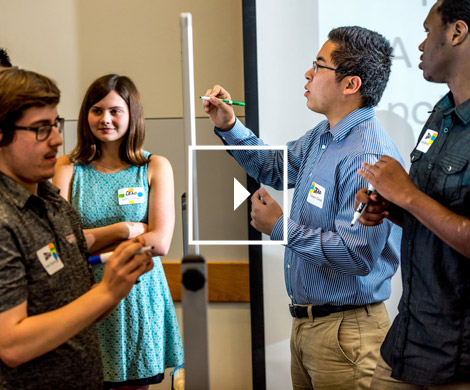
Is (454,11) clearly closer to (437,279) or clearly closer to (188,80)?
(437,279)

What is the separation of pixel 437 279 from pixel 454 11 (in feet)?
2.18

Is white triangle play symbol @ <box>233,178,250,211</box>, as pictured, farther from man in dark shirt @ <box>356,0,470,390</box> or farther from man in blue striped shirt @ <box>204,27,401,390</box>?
man in dark shirt @ <box>356,0,470,390</box>

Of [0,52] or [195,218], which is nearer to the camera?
[195,218]

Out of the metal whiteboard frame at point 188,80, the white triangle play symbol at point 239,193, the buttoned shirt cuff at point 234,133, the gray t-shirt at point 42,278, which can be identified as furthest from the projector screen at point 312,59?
the metal whiteboard frame at point 188,80

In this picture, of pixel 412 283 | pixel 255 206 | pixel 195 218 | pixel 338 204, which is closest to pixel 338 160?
pixel 338 204

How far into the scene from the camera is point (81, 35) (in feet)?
8.66

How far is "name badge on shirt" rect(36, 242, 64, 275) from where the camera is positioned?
1.15 m

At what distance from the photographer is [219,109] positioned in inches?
78.2

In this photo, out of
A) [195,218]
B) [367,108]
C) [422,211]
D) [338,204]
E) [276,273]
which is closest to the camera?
[195,218]

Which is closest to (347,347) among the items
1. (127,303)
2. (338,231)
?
(338,231)

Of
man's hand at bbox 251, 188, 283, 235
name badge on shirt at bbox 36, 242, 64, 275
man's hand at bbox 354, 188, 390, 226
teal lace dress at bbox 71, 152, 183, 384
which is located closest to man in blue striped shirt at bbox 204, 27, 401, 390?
man's hand at bbox 251, 188, 283, 235

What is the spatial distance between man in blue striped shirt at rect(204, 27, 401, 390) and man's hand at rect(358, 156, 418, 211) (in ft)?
0.89

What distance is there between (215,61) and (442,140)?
1.41 m

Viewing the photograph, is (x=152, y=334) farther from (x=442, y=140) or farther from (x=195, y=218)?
(x=442, y=140)
